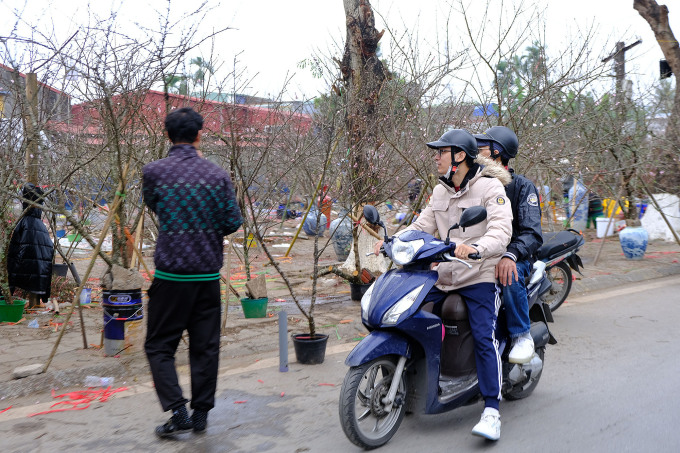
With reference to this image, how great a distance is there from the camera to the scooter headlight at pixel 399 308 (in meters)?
3.76

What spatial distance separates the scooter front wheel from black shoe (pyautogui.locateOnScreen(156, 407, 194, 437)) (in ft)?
3.50

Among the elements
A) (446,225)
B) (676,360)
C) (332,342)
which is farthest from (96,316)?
(676,360)

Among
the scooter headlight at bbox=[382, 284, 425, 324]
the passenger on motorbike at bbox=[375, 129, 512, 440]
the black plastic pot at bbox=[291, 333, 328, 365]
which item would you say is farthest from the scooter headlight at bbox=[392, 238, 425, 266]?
the black plastic pot at bbox=[291, 333, 328, 365]

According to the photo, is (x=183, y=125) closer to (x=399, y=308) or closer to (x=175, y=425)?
(x=399, y=308)

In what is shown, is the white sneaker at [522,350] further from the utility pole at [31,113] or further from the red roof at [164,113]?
the utility pole at [31,113]

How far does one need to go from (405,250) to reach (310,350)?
2.23 metres

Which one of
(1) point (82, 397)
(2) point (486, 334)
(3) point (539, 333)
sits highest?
(2) point (486, 334)

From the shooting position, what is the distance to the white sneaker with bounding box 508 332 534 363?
13.7ft

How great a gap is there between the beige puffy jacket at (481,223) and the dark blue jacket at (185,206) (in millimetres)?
1297

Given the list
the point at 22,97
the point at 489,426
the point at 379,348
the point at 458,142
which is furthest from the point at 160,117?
the point at 489,426

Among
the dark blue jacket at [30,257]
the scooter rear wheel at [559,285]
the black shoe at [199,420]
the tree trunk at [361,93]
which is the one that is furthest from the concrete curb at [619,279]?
the dark blue jacket at [30,257]

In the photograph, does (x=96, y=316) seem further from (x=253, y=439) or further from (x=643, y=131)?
(x=643, y=131)

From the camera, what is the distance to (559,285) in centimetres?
806

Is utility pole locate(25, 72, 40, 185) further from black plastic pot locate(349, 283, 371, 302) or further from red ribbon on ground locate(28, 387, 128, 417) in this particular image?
black plastic pot locate(349, 283, 371, 302)
